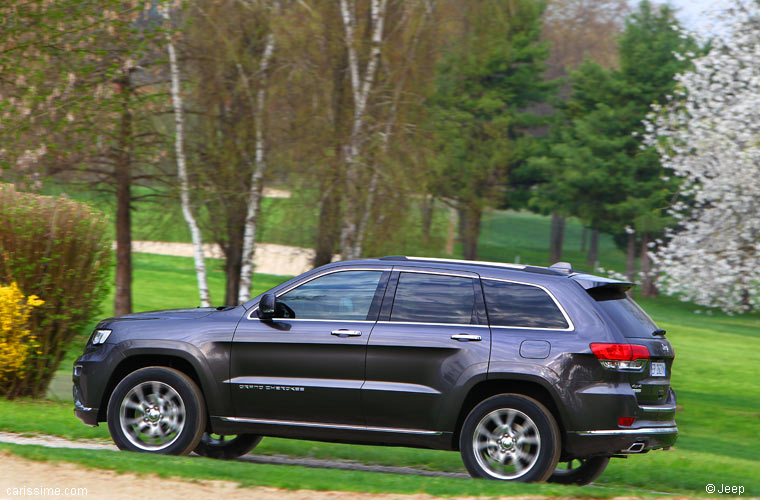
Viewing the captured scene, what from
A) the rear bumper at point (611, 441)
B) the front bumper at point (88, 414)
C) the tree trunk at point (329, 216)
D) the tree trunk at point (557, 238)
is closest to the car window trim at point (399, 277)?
the rear bumper at point (611, 441)

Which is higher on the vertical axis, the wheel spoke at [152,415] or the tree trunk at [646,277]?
the tree trunk at [646,277]

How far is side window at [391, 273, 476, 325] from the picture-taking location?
777 centimetres

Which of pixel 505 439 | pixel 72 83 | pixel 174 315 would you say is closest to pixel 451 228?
pixel 72 83

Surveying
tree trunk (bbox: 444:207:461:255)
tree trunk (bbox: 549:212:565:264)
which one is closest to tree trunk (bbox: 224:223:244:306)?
tree trunk (bbox: 444:207:461:255)

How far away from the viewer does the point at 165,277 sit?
1860 inches

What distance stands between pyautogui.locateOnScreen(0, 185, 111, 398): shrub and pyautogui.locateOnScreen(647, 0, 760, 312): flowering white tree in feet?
33.3

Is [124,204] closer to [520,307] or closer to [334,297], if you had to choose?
[334,297]

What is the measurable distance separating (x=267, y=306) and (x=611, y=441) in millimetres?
2742

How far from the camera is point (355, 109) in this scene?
1891 centimetres

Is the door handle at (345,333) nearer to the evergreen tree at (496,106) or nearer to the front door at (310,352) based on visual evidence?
the front door at (310,352)

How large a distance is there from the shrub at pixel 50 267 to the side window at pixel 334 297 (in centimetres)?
500

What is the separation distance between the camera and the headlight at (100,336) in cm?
849

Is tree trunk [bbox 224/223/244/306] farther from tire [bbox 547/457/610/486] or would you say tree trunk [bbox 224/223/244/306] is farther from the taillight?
the taillight

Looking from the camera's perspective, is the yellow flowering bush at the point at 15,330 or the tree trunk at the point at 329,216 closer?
the yellow flowering bush at the point at 15,330
